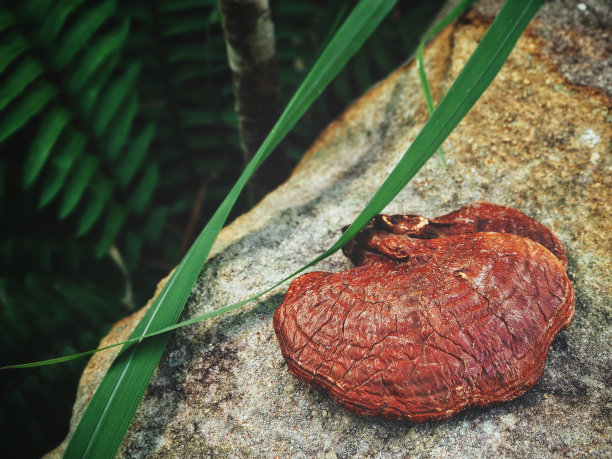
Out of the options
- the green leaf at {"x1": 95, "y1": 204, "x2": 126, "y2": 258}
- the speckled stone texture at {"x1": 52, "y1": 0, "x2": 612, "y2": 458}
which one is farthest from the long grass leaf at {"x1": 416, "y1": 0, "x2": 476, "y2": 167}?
the green leaf at {"x1": 95, "y1": 204, "x2": 126, "y2": 258}

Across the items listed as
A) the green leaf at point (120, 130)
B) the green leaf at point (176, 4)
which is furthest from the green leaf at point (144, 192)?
the green leaf at point (176, 4)

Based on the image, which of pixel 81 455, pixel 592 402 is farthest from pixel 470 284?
pixel 81 455

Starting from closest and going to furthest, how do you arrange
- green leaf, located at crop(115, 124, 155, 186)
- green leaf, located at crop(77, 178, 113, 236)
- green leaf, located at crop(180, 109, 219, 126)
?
green leaf, located at crop(77, 178, 113, 236) → green leaf, located at crop(115, 124, 155, 186) → green leaf, located at crop(180, 109, 219, 126)

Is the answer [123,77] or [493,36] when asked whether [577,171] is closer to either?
[493,36]

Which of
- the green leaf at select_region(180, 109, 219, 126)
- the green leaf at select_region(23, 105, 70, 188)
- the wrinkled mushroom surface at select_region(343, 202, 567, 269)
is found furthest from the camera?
the green leaf at select_region(180, 109, 219, 126)

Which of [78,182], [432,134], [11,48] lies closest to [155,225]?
[78,182]

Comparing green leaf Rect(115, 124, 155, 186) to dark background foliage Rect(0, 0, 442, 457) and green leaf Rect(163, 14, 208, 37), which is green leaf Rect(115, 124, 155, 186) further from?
green leaf Rect(163, 14, 208, 37)
